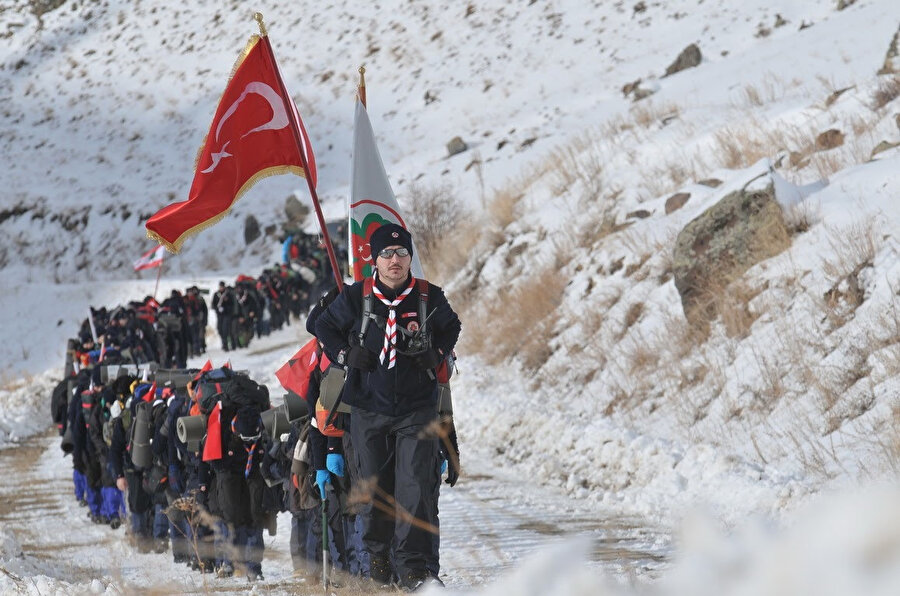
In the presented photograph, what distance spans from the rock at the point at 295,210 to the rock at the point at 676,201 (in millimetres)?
29178

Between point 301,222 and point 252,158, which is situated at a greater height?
point 252,158

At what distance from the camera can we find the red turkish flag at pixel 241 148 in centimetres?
789

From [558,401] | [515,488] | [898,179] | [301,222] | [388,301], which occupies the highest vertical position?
[388,301]

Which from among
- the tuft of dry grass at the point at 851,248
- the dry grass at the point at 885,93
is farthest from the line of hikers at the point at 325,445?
the dry grass at the point at 885,93

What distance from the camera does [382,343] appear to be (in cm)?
563

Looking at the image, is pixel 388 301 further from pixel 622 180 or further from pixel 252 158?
pixel 622 180

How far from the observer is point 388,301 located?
5637mm

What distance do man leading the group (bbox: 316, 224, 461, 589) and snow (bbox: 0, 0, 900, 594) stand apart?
534 millimetres

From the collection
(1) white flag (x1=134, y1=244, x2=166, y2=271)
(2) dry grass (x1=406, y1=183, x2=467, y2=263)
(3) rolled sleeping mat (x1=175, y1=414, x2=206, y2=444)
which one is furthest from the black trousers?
(2) dry grass (x1=406, y1=183, x2=467, y2=263)

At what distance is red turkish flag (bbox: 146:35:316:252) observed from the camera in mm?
7895

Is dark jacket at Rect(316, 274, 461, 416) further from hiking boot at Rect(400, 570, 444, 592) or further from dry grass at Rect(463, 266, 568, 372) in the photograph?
dry grass at Rect(463, 266, 568, 372)

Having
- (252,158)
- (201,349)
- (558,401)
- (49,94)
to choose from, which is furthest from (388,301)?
(49,94)

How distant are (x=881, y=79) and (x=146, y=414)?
11.4 m

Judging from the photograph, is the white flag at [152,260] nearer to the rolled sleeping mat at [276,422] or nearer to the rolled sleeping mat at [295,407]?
the rolled sleeping mat at [276,422]
